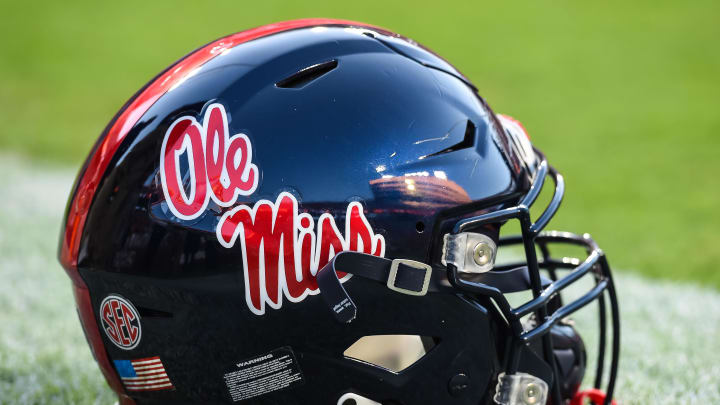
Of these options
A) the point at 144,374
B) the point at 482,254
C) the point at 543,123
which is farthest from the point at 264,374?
the point at 543,123

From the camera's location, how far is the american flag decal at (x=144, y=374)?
1692mm

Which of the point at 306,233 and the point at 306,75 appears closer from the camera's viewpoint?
the point at 306,233

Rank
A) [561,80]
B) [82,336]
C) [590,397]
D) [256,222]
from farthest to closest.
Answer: [561,80] → [82,336] → [590,397] → [256,222]

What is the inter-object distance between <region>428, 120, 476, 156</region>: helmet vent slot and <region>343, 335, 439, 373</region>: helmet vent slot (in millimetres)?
A: 415

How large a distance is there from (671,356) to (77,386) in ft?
6.94

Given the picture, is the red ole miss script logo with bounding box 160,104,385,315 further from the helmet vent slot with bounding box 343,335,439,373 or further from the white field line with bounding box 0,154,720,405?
the white field line with bounding box 0,154,720,405

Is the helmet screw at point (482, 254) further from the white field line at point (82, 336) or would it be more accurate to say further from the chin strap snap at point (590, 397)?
the white field line at point (82, 336)

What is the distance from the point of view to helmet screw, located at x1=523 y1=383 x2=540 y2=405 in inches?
69.1

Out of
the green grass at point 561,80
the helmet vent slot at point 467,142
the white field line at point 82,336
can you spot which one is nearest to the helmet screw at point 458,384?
the helmet vent slot at point 467,142

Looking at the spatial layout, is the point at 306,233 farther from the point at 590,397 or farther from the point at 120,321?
the point at 590,397

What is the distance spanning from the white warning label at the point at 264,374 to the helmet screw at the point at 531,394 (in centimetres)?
52

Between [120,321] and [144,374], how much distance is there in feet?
0.44

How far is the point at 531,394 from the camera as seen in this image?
69.5 inches

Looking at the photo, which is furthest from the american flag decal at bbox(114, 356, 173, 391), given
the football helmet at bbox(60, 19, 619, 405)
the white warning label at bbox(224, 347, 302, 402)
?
the white warning label at bbox(224, 347, 302, 402)
